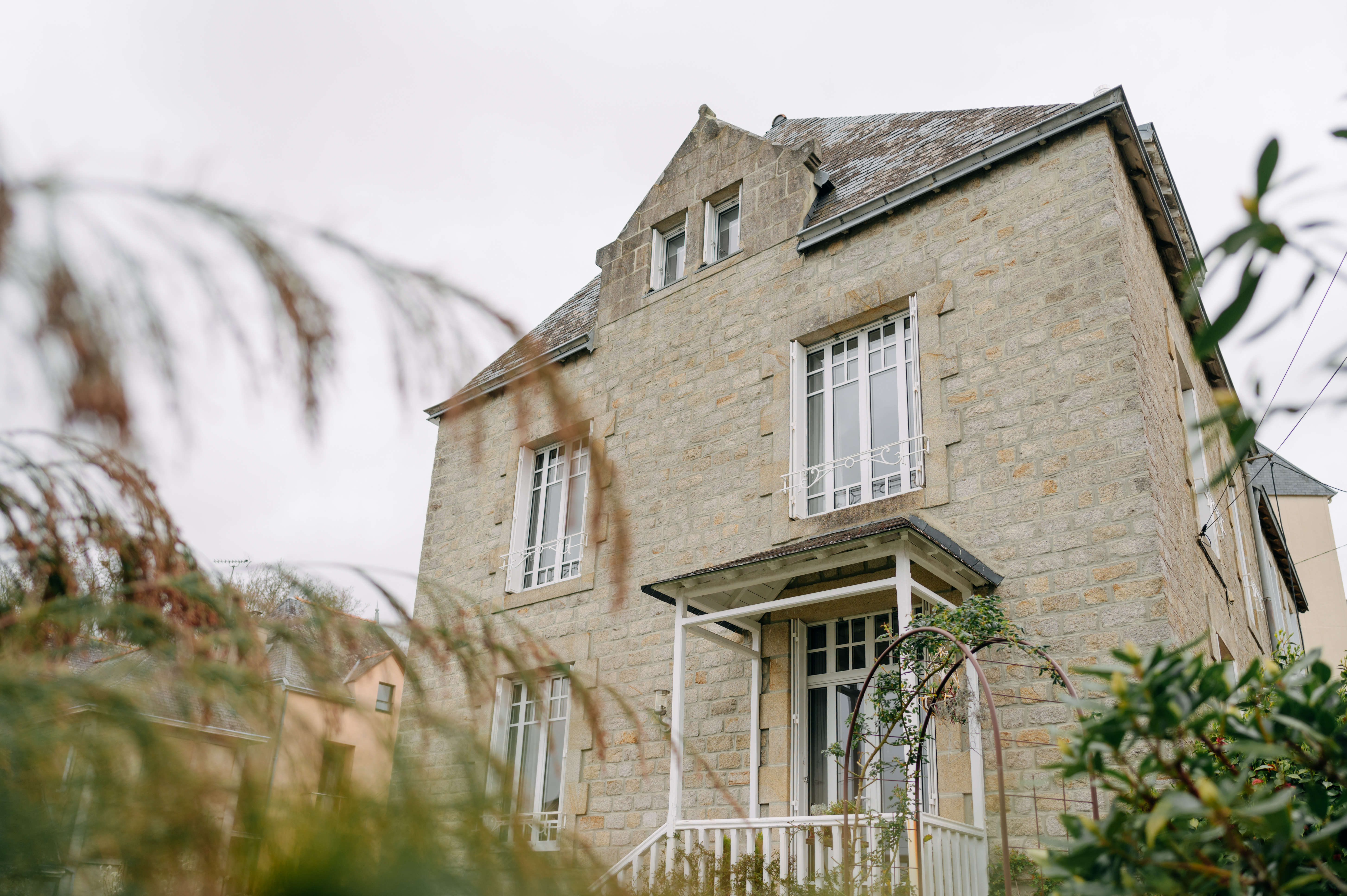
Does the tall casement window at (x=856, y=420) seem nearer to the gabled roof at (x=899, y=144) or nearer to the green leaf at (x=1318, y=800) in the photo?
the gabled roof at (x=899, y=144)

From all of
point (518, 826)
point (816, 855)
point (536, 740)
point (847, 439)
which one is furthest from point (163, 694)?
point (536, 740)

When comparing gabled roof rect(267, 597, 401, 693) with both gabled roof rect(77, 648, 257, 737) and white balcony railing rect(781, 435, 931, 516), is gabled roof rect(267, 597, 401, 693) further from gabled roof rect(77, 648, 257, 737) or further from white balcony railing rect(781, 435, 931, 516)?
white balcony railing rect(781, 435, 931, 516)

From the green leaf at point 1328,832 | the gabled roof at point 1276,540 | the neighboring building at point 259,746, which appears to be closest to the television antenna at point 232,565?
the neighboring building at point 259,746

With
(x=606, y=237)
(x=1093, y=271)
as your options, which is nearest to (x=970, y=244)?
(x=1093, y=271)

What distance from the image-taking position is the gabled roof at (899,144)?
8.60m

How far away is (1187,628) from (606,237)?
6.98 metres

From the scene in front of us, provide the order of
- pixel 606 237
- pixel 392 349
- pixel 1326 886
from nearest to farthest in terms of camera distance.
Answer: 1. pixel 392 349
2. pixel 1326 886
3. pixel 606 237

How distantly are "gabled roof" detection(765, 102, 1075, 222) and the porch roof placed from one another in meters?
3.26

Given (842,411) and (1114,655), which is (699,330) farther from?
(1114,655)

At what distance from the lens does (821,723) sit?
766cm

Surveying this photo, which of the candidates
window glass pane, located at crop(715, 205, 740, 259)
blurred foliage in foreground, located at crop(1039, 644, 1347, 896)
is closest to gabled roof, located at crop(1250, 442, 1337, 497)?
window glass pane, located at crop(715, 205, 740, 259)

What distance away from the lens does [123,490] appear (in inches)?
56.5

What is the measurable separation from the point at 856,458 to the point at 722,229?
3468mm

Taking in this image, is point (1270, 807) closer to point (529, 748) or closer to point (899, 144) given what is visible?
point (529, 748)
